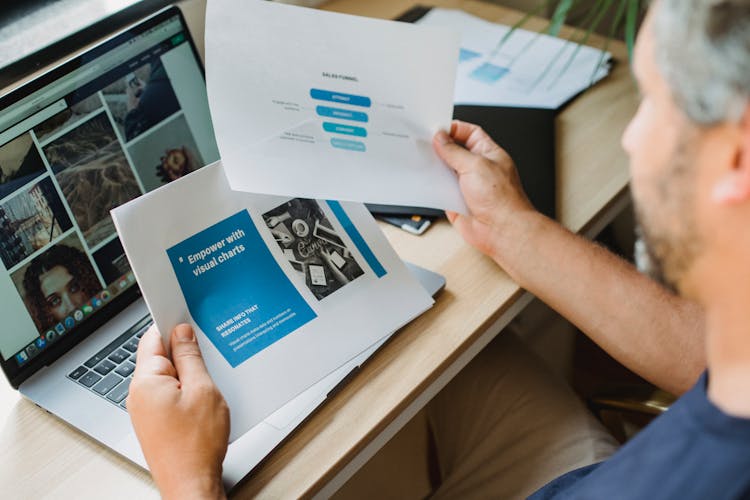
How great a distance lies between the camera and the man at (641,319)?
61 cm

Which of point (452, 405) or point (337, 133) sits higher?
point (337, 133)

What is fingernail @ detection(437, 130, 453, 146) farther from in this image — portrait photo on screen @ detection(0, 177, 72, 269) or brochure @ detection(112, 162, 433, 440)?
portrait photo on screen @ detection(0, 177, 72, 269)

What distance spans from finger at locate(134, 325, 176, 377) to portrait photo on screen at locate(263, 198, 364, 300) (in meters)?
0.19

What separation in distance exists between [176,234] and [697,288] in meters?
0.56

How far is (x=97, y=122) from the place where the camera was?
1.01m

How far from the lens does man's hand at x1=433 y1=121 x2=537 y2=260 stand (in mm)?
1043

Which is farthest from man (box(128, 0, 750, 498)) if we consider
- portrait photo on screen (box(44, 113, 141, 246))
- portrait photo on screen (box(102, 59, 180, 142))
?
portrait photo on screen (box(102, 59, 180, 142))

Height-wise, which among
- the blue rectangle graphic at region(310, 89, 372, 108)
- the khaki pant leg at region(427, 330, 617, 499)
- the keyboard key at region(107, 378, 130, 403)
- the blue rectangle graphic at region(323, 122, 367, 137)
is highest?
the blue rectangle graphic at region(310, 89, 372, 108)

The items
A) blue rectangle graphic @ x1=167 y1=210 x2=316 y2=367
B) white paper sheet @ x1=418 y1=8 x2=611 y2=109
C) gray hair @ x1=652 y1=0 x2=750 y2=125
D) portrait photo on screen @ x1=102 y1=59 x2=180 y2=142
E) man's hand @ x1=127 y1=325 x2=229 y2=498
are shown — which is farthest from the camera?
white paper sheet @ x1=418 y1=8 x2=611 y2=109

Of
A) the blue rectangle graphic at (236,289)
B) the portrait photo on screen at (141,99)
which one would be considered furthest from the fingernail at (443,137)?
the portrait photo on screen at (141,99)

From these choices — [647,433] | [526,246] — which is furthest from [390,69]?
[647,433]

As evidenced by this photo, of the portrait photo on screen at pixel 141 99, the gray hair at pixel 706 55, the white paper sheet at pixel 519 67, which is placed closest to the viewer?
the gray hair at pixel 706 55

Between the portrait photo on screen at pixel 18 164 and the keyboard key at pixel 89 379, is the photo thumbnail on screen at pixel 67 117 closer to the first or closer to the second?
the portrait photo on screen at pixel 18 164

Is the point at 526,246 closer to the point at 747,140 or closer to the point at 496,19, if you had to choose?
the point at 747,140
